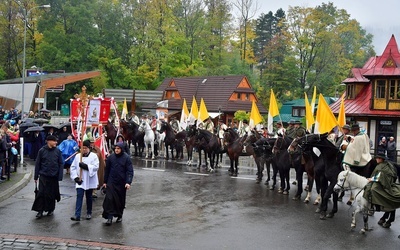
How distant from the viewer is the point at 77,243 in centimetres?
974

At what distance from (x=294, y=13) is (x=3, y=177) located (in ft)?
152

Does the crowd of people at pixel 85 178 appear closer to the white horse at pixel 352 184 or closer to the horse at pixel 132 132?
the white horse at pixel 352 184

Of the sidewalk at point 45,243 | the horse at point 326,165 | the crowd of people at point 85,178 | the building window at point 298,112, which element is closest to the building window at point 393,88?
the horse at point 326,165

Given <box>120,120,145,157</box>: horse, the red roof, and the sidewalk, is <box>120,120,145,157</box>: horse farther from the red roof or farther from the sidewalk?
the sidewalk

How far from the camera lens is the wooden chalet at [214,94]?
49.7m

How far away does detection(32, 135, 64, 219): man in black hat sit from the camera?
38.7 feet

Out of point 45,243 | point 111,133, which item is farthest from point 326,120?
point 111,133

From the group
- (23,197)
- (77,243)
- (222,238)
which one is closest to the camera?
(77,243)

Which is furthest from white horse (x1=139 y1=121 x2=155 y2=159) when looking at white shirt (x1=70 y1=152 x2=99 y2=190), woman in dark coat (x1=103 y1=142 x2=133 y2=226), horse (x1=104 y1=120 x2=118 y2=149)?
woman in dark coat (x1=103 y1=142 x2=133 y2=226)

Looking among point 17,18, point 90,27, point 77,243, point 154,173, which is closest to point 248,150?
point 154,173

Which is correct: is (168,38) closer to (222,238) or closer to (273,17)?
(273,17)

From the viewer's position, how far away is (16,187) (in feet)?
49.7

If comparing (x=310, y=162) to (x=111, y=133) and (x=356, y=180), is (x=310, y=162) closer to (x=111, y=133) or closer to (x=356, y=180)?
Answer: (x=356, y=180)

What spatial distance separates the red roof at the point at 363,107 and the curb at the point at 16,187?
24.7 metres
